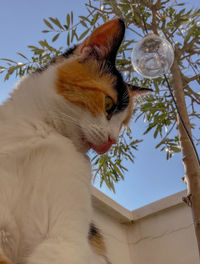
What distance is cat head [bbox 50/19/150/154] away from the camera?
72 centimetres

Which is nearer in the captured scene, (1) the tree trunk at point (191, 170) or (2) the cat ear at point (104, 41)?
(2) the cat ear at point (104, 41)

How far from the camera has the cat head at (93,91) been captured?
716 mm

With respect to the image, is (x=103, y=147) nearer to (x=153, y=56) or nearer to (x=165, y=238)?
(x=153, y=56)

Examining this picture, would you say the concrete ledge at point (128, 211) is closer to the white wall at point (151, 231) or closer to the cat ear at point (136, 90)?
the white wall at point (151, 231)

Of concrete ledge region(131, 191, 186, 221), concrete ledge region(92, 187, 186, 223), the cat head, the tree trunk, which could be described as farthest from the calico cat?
concrete ledge region(131, 191, 186, 221)

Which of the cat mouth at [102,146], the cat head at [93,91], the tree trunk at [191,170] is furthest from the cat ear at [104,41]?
the tree trunk at [191,170]

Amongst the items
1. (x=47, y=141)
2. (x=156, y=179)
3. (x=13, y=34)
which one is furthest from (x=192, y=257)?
(x=13, y=34)

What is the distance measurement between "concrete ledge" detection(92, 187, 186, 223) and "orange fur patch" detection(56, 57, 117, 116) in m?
0.77

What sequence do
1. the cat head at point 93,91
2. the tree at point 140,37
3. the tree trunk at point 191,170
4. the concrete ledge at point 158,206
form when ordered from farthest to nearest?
the concrete ledge at point 158,206
the tree at point 140,37
the tree trunk at point 191,170
the cat head at point 93,91

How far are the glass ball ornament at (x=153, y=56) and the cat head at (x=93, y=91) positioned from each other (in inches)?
7.9

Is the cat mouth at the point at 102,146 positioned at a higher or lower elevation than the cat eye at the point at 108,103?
lower

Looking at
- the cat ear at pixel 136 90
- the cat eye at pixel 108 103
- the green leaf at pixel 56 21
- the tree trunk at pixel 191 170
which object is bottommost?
the tree trunk at pixel 191 170

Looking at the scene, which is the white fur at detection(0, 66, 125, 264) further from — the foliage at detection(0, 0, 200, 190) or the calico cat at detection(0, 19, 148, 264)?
the foliage at detection(0, 0, 200, 190)

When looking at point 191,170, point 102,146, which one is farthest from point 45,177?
point 191,170
